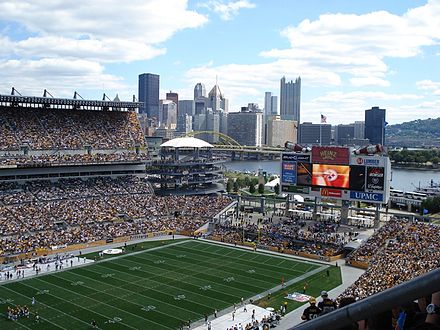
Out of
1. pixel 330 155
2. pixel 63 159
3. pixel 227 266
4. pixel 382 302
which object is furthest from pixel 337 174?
pixel 382 302

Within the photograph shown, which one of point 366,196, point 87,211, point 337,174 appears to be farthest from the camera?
point 87,211

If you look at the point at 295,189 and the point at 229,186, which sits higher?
the point at 295,189

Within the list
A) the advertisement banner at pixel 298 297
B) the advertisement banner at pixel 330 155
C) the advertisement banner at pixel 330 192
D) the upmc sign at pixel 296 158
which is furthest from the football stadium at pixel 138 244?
the advertisement banner at pixel 330 155

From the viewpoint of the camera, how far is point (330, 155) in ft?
160

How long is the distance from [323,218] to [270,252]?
10.2m

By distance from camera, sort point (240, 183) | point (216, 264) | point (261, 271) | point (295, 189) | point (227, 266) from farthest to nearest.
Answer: point (240, 183) → point (295, 189) → point (216, 264) → point (227, 266) → point (261, 271)

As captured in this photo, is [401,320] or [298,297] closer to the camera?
[401,320]

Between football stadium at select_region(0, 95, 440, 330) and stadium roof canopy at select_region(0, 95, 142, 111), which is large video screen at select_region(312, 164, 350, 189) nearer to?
football stadium at select_region(0, 95, 440, 330)

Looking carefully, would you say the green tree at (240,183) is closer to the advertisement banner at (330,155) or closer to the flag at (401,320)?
the advertisement banner at (330,155)

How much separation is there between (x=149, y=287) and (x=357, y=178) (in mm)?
22491

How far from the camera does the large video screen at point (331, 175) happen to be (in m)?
48.2

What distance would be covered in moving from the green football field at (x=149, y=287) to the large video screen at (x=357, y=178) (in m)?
9.14

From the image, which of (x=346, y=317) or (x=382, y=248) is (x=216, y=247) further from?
(x=346, y=317)

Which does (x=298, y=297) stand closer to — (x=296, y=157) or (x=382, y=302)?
(x=296, y=157)
